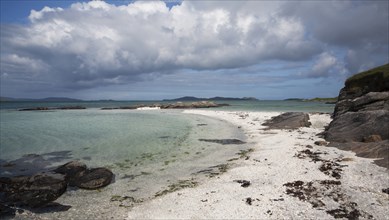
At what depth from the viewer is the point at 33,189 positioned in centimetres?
1337

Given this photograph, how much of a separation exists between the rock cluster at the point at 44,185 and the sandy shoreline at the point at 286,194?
180 inches

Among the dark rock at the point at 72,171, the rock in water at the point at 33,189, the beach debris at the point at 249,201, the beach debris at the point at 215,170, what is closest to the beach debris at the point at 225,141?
the beach debris at the point at 215,170

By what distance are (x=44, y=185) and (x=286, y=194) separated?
12.3 m

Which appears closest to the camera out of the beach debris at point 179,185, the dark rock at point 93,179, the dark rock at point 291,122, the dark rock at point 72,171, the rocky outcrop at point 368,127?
the beach debris at point 179,185

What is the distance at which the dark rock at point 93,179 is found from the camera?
47.7ft

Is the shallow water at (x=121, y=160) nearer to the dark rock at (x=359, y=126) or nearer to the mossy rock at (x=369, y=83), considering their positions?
the dark rock at (x=359, y=126)

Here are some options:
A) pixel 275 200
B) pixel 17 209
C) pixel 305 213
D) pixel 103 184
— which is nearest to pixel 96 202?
pixel 103 184

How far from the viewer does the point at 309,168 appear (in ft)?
51.9

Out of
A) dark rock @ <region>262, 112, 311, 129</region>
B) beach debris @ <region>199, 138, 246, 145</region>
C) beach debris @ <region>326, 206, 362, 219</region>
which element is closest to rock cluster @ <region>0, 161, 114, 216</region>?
beach debris @ <region>326, 206, 362, 219</region>

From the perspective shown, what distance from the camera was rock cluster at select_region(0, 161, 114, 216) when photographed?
12.7m

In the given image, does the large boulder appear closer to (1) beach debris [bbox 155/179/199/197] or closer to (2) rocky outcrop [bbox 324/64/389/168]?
(1) beach debris [bbox 155/179/199/197]

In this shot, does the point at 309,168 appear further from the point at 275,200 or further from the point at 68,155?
the point at 68,155

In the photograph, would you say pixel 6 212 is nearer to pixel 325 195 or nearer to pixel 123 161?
pixel 123 161

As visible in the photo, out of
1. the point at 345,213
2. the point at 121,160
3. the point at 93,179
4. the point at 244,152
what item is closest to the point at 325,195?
the point at 345,213
